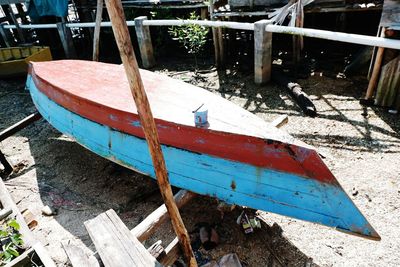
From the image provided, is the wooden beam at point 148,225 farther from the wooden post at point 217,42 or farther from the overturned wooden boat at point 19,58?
the overturned wooden boat at point 19,58

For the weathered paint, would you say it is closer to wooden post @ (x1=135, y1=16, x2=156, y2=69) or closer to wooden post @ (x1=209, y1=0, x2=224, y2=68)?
wooden post @ (x1=135, y1=16, x2=156, y2=69)

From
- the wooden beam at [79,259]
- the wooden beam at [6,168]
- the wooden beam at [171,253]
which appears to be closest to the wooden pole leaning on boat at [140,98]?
the wooden beam at [171,253]

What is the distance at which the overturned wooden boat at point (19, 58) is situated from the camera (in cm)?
943

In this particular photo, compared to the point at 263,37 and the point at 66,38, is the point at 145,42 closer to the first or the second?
the point at 66,38

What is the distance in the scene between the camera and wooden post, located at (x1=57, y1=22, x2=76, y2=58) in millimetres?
10992

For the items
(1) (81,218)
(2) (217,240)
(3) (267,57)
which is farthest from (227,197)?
(3) (267,57)

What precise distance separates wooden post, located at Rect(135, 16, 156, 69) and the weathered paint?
11.6 feet

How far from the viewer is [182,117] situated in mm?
3871

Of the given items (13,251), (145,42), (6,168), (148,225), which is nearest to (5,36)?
(145,42)

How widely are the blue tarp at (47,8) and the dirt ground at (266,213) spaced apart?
5.23 m

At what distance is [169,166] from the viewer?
3.96 metres

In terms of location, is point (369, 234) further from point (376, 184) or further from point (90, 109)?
point (90, 109)

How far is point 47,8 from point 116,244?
1162cm

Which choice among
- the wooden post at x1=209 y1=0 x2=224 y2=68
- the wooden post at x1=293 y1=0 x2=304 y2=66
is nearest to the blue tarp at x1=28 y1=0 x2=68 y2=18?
the wooden post at x1=209 y1=0 x2=224 y2=68
